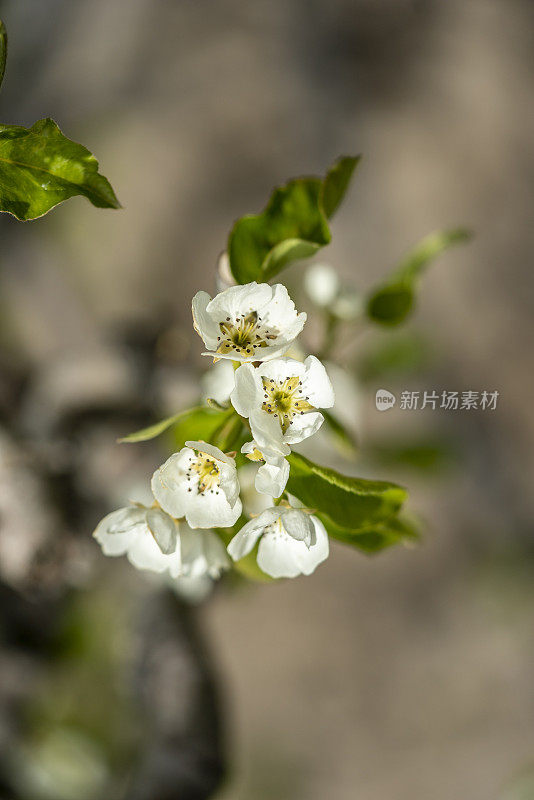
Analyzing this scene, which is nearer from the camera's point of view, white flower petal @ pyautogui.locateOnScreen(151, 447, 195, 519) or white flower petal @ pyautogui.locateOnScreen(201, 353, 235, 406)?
white flower petal @ pyautogui.locateOnScreen(151, 447, 195, 519)

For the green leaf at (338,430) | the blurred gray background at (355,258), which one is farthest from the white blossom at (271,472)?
the blurred gray background at (355,258)

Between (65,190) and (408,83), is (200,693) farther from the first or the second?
(408,83)

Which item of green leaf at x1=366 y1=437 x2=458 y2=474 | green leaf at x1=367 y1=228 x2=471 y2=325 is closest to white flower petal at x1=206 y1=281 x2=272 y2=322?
green leaf at x1=367 y1=228 x2=471 y2=325

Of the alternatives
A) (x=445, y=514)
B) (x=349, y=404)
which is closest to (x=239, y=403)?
(x=349, y=404)

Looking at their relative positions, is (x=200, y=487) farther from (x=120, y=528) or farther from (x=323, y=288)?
(x=323, y=288)

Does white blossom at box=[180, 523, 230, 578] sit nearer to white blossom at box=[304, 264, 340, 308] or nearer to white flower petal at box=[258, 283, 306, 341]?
A: white flower petal at box=[258, 283, 306, 341]

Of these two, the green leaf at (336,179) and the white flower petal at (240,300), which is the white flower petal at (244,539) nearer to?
the white flower petal at (240,300)

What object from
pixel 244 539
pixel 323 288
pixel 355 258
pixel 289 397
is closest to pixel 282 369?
pixel 289 397

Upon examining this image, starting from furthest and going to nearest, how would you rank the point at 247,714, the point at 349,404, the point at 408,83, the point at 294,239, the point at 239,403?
the point at 408,83 < the point at 247,714 < the point at 349,404 < the point at 294,239 < the point at 239,403
